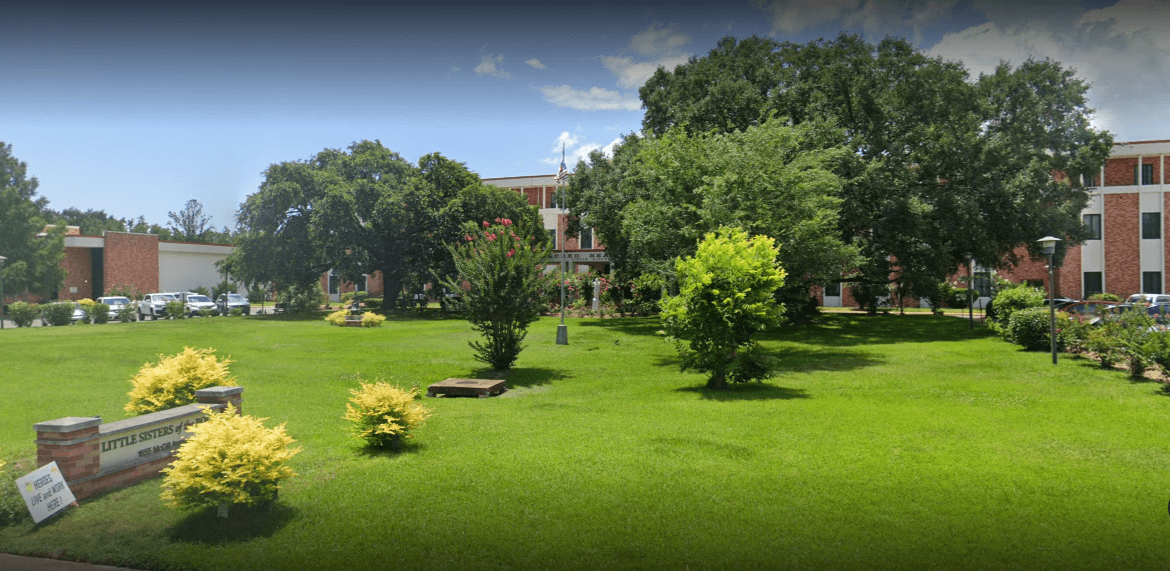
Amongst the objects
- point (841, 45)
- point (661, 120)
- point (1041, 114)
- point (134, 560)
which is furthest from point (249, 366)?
point (1041, 114)

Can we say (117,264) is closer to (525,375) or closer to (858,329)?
(525,375)

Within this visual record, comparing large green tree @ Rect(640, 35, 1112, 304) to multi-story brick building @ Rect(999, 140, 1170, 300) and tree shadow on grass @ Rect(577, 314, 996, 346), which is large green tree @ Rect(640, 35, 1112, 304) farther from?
multi-story brick building @ Rect(999, 140, 1170, 300)

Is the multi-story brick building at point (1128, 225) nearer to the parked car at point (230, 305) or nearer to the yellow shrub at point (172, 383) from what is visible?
the yellow shrub at point (172, 383)

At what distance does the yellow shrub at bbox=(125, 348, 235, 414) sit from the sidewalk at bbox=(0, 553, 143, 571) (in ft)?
11.5

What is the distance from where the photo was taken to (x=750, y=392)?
15.5m

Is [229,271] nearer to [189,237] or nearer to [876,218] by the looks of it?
[876,218]

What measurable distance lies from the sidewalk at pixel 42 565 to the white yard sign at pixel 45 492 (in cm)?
65

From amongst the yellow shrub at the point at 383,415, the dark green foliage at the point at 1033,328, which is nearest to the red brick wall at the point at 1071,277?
the dark green foliage at the point at 1033,328

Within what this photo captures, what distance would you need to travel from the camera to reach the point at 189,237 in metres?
96.9

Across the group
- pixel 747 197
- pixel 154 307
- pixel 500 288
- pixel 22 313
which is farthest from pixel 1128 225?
pixel 22 313

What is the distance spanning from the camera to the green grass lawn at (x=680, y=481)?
5.96 metres

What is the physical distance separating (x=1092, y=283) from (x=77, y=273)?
80570 mm

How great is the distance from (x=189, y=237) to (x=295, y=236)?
67.8 meters

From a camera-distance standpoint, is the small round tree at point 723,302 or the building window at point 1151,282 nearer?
the small round tree at point 723,302
